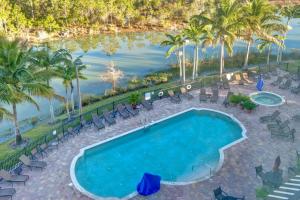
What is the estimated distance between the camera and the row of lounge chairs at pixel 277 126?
22.0 metres

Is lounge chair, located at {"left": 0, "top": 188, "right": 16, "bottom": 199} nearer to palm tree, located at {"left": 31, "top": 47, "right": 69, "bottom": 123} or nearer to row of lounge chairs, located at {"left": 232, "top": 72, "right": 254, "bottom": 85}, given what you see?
palm tree, located at {"left": 31, "top": 47, "right": 69, "bottom": 123}

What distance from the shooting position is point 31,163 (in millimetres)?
19359

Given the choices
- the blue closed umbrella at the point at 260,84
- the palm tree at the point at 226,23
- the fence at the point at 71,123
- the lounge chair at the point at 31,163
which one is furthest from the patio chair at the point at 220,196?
the palm tree at the point at 226,23

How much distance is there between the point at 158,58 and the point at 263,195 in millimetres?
28205

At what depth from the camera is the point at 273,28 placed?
3222 centimetres

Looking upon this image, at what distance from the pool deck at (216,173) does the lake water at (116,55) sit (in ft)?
27.8

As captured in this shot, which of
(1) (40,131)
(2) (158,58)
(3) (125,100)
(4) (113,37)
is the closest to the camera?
(1) (40,131)

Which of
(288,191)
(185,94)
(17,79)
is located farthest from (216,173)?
(17,79)

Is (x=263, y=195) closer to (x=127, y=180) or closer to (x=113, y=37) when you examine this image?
(x=127, y=180)

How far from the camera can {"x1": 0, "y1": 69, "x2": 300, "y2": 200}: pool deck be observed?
56.8 feet

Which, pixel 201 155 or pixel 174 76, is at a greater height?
pixel 174 76

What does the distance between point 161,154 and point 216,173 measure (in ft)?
13.4

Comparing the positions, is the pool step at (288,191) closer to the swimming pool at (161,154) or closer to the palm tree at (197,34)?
the swimming pool at (161,154)

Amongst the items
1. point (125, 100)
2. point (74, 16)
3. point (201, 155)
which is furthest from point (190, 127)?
point (74, 16)
